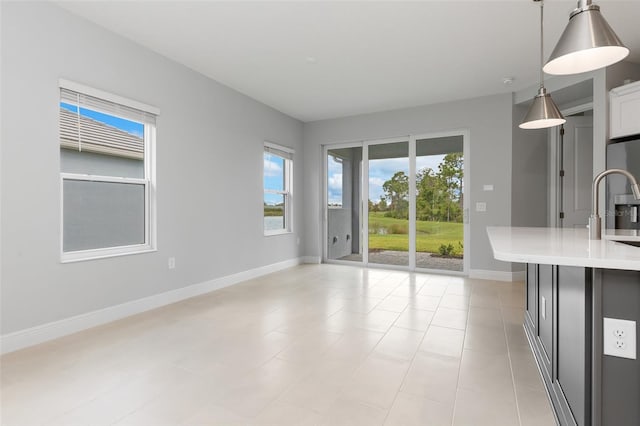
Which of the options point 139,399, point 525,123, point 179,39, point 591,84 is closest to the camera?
point 139,399

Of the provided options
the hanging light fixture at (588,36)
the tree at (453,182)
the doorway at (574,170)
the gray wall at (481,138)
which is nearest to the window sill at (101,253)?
the hanging light fixture at (588,36)

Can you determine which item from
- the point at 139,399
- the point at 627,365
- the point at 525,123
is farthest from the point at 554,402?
the point at 139,399

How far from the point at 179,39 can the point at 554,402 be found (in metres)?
4.11

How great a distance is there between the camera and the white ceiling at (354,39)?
2758 millimetres

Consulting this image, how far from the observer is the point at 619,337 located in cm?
122

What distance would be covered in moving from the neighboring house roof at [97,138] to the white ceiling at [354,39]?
92cm

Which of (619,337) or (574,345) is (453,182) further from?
(619,337)

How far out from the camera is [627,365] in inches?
47.8

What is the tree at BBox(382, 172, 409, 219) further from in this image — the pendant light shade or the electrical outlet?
the electrical outlet

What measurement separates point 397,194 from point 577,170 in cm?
259

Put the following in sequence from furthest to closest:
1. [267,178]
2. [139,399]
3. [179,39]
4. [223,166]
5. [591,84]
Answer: [267,178], [223,166], [591,84], [179,39], [139,399]

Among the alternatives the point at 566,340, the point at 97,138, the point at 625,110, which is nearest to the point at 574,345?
the point at 566,340

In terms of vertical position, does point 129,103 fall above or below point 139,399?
above

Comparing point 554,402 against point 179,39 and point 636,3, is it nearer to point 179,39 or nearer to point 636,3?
point 636,3
